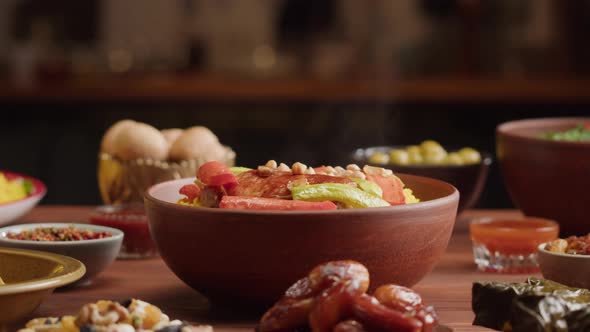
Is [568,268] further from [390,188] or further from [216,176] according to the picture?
[216,176]

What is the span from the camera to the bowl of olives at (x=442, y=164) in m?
2.17

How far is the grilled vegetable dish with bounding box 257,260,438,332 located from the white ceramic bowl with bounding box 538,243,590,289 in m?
0.41

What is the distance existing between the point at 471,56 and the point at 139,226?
3431 mm

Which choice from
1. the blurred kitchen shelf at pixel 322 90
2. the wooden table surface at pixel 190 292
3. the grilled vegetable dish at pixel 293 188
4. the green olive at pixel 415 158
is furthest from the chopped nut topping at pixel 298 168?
the blurred kitchen shelf at pixel 322 90

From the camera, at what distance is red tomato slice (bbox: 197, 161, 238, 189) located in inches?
60.9

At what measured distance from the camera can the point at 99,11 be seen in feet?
17.7

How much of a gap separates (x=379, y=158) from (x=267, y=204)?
82 centimetres

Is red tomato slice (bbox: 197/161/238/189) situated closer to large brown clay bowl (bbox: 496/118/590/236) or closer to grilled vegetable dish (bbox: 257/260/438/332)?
grilled vegetable dish (bbox: 257/260/438/332)

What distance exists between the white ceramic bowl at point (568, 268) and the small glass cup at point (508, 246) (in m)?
0.19

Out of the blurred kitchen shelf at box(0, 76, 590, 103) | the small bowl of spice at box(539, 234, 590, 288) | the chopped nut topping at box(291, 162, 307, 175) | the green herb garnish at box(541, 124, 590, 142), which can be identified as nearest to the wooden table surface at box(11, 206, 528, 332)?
the small bowl of spice at box(539, 234, 590, 288)

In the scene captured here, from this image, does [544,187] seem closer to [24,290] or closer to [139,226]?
[139,226]

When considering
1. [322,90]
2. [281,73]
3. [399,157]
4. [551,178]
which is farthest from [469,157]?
[281,73]

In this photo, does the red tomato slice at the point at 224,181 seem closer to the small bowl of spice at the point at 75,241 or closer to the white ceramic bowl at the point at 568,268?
the small bowl of spice at the point at 75,241

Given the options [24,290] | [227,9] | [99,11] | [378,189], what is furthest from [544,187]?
[99,11]
